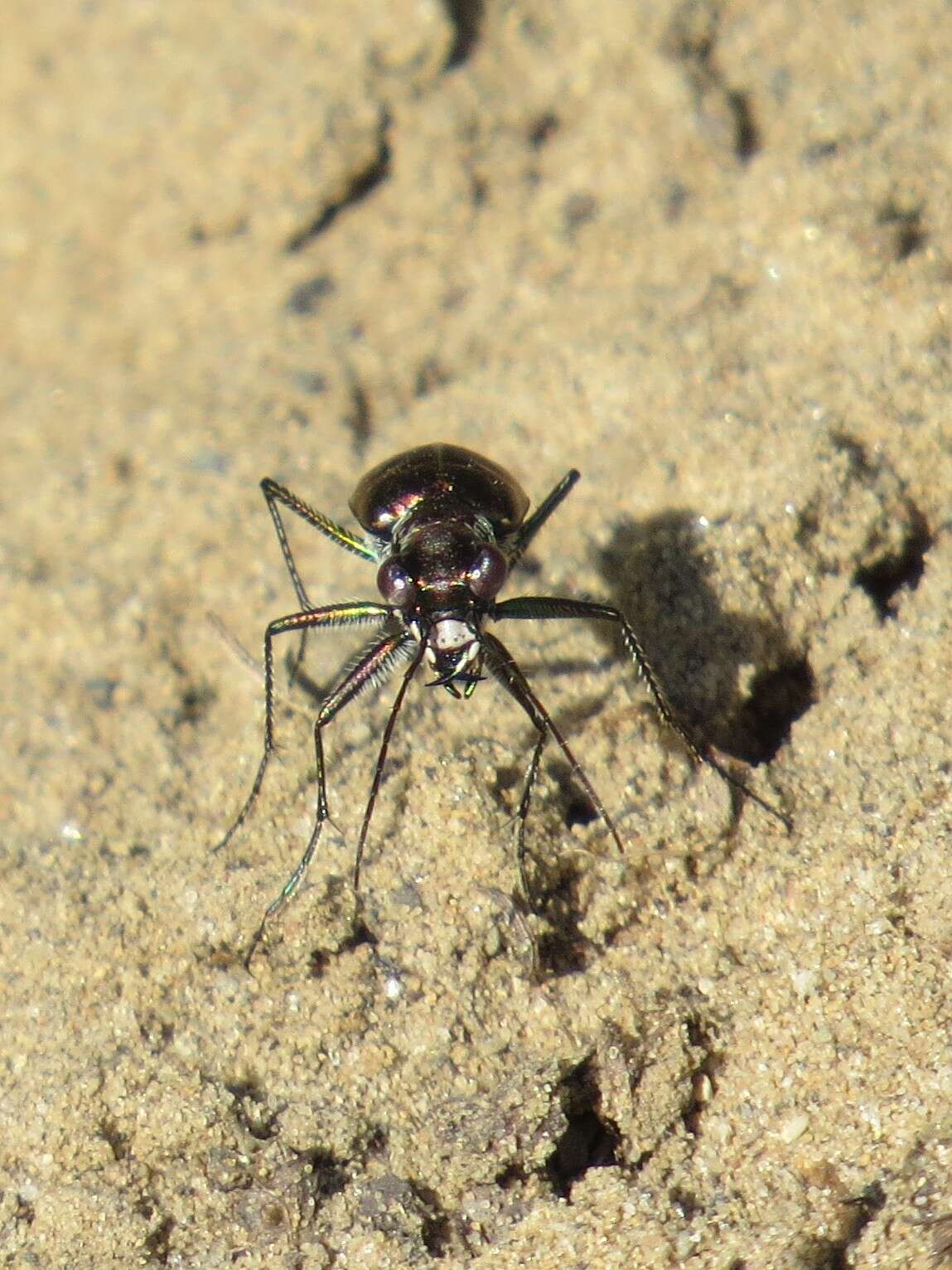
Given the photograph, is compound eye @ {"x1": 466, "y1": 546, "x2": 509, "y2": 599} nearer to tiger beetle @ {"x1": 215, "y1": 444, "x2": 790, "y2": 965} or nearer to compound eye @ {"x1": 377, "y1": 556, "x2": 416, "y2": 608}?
tiger beetle @ {"x1": 215, "y1": 444, "x2": 790, "y2": 965}

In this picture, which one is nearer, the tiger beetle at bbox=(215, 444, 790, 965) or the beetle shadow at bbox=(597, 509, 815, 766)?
the tiger beetle at bbox=(215, 444, 790, 965)

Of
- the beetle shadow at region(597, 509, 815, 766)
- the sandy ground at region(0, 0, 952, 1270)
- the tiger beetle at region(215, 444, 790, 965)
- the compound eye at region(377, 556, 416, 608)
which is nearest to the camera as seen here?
the sandy ground at region(0, 0, 952, 1270)

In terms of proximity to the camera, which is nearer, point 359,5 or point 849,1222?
point 849,1222

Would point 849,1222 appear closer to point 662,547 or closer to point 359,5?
point 662,547

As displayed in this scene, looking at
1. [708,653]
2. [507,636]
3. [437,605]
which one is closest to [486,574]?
[437,605]

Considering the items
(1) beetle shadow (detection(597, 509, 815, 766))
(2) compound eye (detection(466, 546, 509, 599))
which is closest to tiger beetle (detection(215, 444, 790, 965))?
(2) compound eye (detection(466, 546, 509, 599))

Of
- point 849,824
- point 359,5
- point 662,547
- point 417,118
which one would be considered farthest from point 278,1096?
point 359,5
